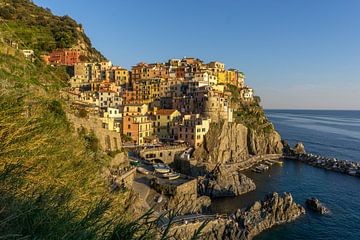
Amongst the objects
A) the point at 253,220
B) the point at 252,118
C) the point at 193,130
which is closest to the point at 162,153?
the point at 193,130

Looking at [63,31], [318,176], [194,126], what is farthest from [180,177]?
[63,31]

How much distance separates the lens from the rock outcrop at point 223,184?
3588cm

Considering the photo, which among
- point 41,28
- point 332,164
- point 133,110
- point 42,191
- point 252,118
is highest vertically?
point 41,28

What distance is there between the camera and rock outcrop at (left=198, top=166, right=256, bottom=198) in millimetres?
35875

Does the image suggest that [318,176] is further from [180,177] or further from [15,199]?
[15,199]

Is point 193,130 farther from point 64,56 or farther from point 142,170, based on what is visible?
point 64,56

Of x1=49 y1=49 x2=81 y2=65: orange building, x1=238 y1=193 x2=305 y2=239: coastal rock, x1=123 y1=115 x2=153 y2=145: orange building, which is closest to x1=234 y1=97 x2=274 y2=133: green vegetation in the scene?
x1=123 y1=115 x2=153 y2=145: orange building

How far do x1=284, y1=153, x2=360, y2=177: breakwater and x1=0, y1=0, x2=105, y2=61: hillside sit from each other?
209 ft

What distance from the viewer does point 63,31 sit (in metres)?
79.2

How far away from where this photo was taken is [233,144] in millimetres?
53312

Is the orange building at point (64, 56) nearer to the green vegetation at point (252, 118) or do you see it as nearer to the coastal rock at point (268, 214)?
the green vegetation at point (252, 118)

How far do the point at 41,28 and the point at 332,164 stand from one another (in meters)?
80.1

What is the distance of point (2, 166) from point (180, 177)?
95.3 feet

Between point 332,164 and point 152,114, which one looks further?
point 152,114
